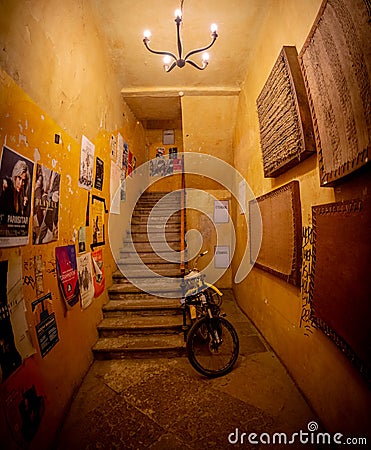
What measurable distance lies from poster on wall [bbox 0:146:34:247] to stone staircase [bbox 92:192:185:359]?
1.72 meters

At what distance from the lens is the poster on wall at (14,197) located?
1.39 meters

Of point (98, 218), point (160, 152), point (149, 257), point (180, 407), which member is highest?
point (160, 152)

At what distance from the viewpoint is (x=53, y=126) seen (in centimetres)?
196

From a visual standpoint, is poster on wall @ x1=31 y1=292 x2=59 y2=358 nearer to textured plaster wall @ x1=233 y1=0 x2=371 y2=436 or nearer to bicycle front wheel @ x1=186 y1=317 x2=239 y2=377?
bicycle front wheel @ x1=186 y1=317 x2=239 y2=377

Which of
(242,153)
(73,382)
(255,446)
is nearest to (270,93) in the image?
(242,153)

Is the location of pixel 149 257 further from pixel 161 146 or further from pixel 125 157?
pixel 161 146

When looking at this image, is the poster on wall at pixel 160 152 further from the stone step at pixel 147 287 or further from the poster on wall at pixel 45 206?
the poster on wall at pixel 45 206

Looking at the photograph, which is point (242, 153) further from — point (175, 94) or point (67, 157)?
point (67, 157)

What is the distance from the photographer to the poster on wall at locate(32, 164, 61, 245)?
5.73ft

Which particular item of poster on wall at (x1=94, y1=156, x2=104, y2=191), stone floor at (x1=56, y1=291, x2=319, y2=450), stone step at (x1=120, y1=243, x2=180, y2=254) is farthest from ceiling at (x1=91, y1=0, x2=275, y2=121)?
stone floor at (x1=56, y1=291, x2=319, y2=450)

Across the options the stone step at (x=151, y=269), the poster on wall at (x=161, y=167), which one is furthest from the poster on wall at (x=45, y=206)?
the poster on wall at (x=161, y=167)

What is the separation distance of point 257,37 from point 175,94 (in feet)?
5.09

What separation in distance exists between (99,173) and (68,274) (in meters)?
1.37

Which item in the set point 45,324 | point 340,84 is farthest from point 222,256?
point 340,84
